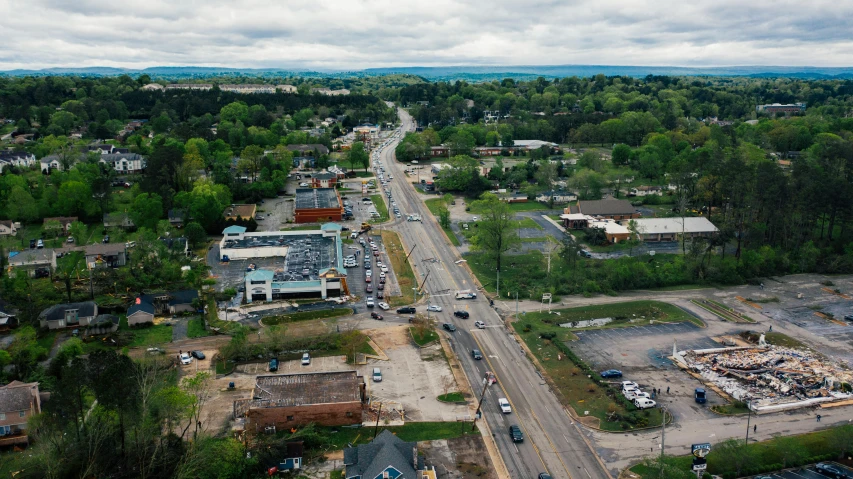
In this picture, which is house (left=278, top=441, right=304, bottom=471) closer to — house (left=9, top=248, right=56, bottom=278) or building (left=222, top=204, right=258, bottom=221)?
house (left=9, top=248, right=56, bottom=278)

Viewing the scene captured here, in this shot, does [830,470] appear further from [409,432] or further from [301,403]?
[301,403]

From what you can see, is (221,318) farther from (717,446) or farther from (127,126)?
(127,126)

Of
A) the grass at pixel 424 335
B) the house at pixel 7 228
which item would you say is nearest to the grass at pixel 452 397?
the grass at pixel 424 335

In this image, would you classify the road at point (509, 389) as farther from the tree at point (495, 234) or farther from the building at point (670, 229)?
the building at point (670, 229)

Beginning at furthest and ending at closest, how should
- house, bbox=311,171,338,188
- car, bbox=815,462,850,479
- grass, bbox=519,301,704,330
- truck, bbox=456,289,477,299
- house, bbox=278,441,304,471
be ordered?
house, bbox=311,171,338,188 → truck, bbox=456,289,477,299 → grass, bbox=519,301,704,330 → house, bbox=278,441,304,471 → car, bbox=815,462,850,479

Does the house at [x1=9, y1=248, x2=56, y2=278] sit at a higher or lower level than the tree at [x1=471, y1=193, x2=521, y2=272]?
lower

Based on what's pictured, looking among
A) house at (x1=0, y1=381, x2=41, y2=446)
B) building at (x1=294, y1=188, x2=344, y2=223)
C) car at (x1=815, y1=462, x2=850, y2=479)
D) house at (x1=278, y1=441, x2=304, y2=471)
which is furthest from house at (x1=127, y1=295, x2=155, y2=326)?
car at (x1=815, y1=462, x2=850, y2=479)
